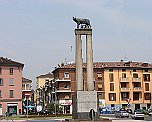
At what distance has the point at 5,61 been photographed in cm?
9275

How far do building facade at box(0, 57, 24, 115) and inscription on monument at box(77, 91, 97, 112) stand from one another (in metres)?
52.1

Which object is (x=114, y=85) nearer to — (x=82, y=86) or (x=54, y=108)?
(x=54, y=108)

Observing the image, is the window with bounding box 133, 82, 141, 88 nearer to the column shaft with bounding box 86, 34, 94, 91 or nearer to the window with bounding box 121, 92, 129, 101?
the window with bounding box 121, 92, 129, 101

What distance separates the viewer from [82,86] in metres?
40.5

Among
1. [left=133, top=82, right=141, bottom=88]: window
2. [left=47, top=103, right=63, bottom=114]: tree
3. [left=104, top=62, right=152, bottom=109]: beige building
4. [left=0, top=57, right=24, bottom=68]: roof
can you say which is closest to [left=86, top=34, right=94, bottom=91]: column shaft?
[left=47, top=103, right=63, bottom=114]: tree

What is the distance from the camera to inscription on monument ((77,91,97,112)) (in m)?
39.7

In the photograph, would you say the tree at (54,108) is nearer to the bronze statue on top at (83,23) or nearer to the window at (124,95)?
the window at (124,95)

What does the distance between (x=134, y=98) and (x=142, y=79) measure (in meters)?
5.21

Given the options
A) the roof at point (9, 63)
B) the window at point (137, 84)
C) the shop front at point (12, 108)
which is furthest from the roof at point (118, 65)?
the shop front at point (12, 108)

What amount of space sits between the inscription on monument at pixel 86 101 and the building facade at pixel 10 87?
171 ft

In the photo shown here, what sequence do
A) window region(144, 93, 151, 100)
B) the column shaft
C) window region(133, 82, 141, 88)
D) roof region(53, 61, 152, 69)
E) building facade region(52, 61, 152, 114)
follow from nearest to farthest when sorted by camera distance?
the column shaft
building facade region(52, 61, 152, 114)
roof region(53, 61, 152, 69)
window region(133, 82, 141, 88)
window region(144, 93, 151, 100)

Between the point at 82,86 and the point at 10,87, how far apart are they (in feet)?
174

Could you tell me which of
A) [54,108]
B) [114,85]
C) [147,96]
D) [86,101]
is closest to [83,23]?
[86,101]

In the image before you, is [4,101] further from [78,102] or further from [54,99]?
[78,102]
